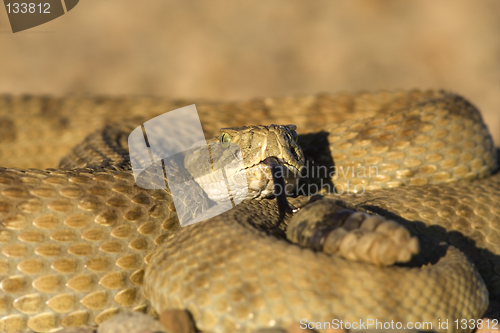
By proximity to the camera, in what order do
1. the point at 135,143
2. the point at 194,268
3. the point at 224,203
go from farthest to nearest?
1. the point at 135,143
2. the point at 224,203
3. the point at 194,268

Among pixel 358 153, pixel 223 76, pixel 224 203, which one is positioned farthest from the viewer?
pixel 223 76

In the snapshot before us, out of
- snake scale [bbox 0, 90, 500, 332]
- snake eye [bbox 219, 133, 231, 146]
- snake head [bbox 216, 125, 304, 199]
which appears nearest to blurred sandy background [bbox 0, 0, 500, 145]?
snake scale [bbox 0, 90, 500, 332]

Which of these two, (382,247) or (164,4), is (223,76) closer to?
(164,4)

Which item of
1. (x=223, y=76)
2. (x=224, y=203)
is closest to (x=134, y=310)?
(x=224, y=203)

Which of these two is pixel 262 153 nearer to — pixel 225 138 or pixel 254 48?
pixel 225 138

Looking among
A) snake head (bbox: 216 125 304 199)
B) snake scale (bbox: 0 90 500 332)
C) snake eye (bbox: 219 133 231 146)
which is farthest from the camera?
snake eye (bbox: 219 133 231 146)

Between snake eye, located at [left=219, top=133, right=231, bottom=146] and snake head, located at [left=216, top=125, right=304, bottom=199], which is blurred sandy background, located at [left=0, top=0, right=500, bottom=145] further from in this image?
snake head, located at [left=216, top=125, right=304, bottom=199]
